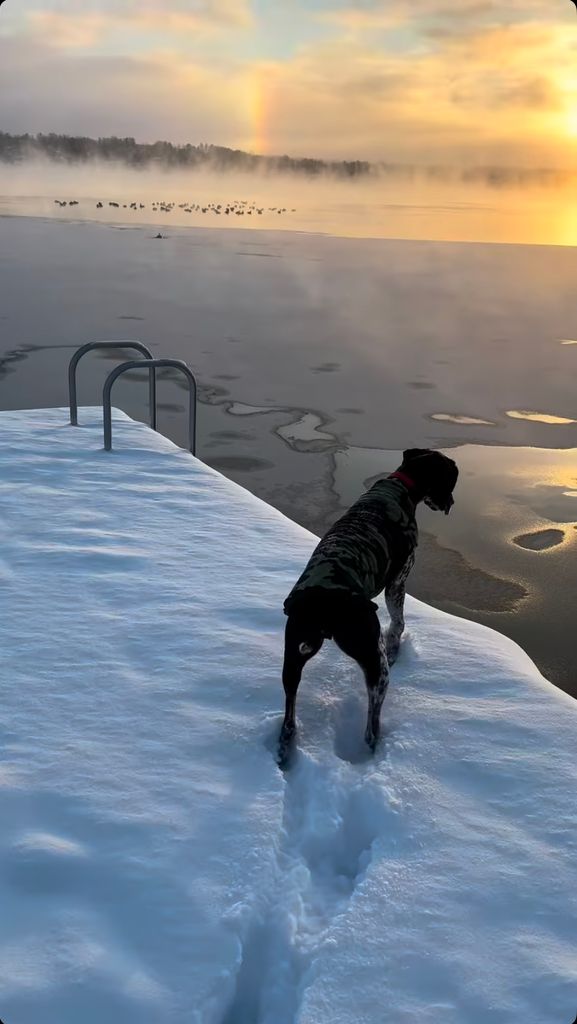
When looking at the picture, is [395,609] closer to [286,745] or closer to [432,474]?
[432,474]

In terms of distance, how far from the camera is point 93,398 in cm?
1418

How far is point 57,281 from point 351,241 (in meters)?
42.3

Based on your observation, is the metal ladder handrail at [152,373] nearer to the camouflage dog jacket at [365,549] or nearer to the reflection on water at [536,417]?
the camouflage dog jacket at [365,549]

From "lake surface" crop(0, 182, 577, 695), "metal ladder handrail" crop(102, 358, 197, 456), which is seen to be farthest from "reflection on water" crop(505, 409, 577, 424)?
"metal ladder handrail" crop(102, 358, 197, 456)

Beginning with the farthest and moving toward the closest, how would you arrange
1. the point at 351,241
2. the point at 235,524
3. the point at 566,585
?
1. the point at 351,241
2. the point at 566,585
3. the point at 235,524

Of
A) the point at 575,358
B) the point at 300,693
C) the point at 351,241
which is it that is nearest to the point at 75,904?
the point at 300,693

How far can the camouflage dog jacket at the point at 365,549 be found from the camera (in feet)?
9.17

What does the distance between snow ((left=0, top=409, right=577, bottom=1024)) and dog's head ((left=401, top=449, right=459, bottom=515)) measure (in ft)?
2.39

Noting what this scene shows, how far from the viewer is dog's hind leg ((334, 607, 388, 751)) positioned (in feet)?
9.11

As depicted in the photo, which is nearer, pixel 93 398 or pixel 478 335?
pixel 93 398

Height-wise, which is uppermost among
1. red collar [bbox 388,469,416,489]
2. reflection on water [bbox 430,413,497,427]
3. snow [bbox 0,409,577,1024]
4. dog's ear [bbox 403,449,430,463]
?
dog's ear [bbox 403,449,430,463]

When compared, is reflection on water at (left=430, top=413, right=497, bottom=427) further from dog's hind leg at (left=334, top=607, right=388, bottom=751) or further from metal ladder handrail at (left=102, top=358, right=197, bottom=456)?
dog's hind leg at (left=334, top=607, right=388, bottom=751)

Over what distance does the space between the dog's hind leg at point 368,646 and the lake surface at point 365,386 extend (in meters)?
2.67

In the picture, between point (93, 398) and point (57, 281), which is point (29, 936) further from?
point (57, 281)
